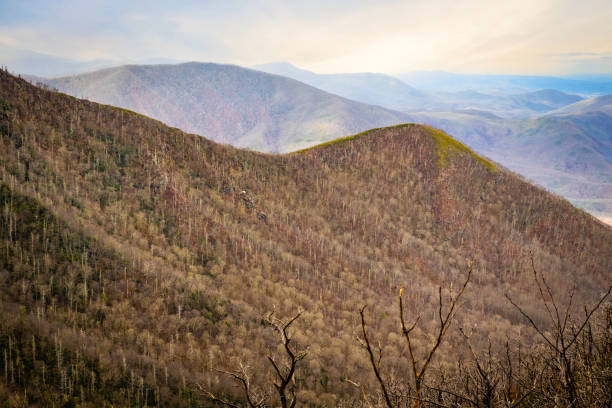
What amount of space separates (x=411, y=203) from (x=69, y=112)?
214ft

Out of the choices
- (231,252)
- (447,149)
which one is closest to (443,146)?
(447,149)

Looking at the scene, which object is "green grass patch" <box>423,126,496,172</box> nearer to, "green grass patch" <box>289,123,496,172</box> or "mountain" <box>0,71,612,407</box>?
"green grass patch" <box>289,123,496,172</box>

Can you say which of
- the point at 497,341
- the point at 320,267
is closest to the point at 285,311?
the point at 320,267

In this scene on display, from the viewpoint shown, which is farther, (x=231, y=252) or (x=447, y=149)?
(x=447, y=149)

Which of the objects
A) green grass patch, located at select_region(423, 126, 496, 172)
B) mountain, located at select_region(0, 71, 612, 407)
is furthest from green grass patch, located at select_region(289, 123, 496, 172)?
mountain, located at select_region(0, 71, 612, 407)

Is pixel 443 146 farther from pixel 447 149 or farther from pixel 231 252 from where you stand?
pixel 231 252

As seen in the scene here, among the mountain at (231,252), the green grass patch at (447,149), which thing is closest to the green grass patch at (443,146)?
the green grass patch at (447,149)

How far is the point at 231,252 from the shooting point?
41.9m

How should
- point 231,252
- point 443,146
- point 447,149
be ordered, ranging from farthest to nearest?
point 443,146
point 447,149
point 231,252

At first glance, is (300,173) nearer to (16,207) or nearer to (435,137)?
(435,137)

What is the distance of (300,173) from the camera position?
67625mm

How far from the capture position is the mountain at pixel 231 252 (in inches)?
804

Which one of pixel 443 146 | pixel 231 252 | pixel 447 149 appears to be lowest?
pixel 231 252

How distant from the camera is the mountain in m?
20.4
